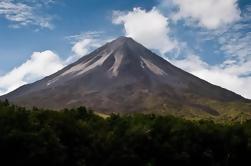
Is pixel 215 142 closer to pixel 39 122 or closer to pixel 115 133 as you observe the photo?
pixel 115 133

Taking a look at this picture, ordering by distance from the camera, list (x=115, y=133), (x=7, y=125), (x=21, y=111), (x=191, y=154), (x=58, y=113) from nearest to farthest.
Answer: (x=7, y=125) → (x=21, y=111) → (x=58, y=113) → (x=115, y=133) → (x=191, y=154)

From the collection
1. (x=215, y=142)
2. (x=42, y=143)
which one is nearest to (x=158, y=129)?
(x=215, y=142)

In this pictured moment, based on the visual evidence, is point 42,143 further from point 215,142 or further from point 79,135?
point 215,142

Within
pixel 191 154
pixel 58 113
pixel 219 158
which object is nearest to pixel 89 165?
pixel 58 113

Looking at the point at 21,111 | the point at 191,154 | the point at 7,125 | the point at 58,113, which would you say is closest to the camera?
the point at 7,125

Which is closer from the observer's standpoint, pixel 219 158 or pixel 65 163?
pixel 65 163

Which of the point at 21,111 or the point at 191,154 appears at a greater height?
the point at 21,111
